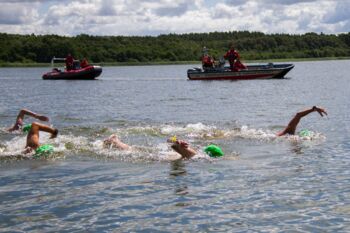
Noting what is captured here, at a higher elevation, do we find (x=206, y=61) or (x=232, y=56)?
(x=232, y=56)

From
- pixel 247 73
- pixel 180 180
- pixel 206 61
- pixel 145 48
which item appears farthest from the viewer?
pixel 145 48

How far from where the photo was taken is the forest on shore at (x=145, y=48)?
107 meters

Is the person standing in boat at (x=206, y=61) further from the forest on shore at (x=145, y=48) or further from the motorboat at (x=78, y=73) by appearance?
the forest on shore at (x=145, y=48)

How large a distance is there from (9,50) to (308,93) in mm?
81708

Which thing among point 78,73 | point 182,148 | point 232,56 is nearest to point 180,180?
point 182,148

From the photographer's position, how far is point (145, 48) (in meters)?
116

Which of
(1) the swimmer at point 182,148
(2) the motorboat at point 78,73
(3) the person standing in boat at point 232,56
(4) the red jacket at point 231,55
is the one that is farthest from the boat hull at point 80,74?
(1) the swimmer at point 182,148

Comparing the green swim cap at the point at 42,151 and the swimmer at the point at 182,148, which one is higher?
the swimmer at the point at 182,148

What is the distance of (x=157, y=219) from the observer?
320 inches

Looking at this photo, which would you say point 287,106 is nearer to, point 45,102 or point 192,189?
point 45,102

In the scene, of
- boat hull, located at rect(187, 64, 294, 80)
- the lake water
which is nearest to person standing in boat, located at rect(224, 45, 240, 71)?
boat hull, located at rect(187, 64, 294, 80)

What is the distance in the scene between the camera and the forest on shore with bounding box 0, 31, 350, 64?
107 m

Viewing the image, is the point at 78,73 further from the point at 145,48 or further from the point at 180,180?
the point at 145,48

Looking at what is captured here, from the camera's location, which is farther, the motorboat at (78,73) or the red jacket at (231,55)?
the motorboat at (78,73)
